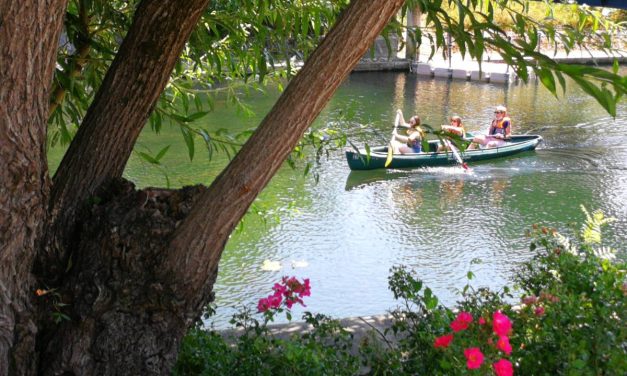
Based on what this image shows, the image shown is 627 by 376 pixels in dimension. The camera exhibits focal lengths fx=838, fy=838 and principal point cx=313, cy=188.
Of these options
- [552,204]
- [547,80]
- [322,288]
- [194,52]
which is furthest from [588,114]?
[547,80]

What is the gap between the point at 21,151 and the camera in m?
2.19

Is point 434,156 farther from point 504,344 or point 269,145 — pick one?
point 269,145

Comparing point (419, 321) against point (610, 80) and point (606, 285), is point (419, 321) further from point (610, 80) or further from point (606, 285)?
point (610, 80)

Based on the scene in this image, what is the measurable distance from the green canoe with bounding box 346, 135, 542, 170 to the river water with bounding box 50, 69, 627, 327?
151mm

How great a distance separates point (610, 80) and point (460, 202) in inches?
374

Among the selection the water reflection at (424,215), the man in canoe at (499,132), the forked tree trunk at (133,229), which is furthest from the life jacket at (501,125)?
the forked tree trunk at (133,229)

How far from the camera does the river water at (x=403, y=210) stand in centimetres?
811

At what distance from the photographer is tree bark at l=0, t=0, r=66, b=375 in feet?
6.89

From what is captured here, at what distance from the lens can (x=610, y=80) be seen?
77.3 inches

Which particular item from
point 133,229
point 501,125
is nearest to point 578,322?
point 133,229

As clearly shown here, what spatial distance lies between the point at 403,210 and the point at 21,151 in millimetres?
8941

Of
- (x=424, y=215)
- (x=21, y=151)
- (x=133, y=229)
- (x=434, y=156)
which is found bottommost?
(x=424, y=215)

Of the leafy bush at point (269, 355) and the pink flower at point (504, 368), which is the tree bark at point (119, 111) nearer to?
the leafy bush at point (269, 355)

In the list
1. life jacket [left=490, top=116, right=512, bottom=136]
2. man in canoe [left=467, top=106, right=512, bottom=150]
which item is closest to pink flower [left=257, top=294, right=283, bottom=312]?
man in canoe [left=467, top=106, right=512, bottom=150]
